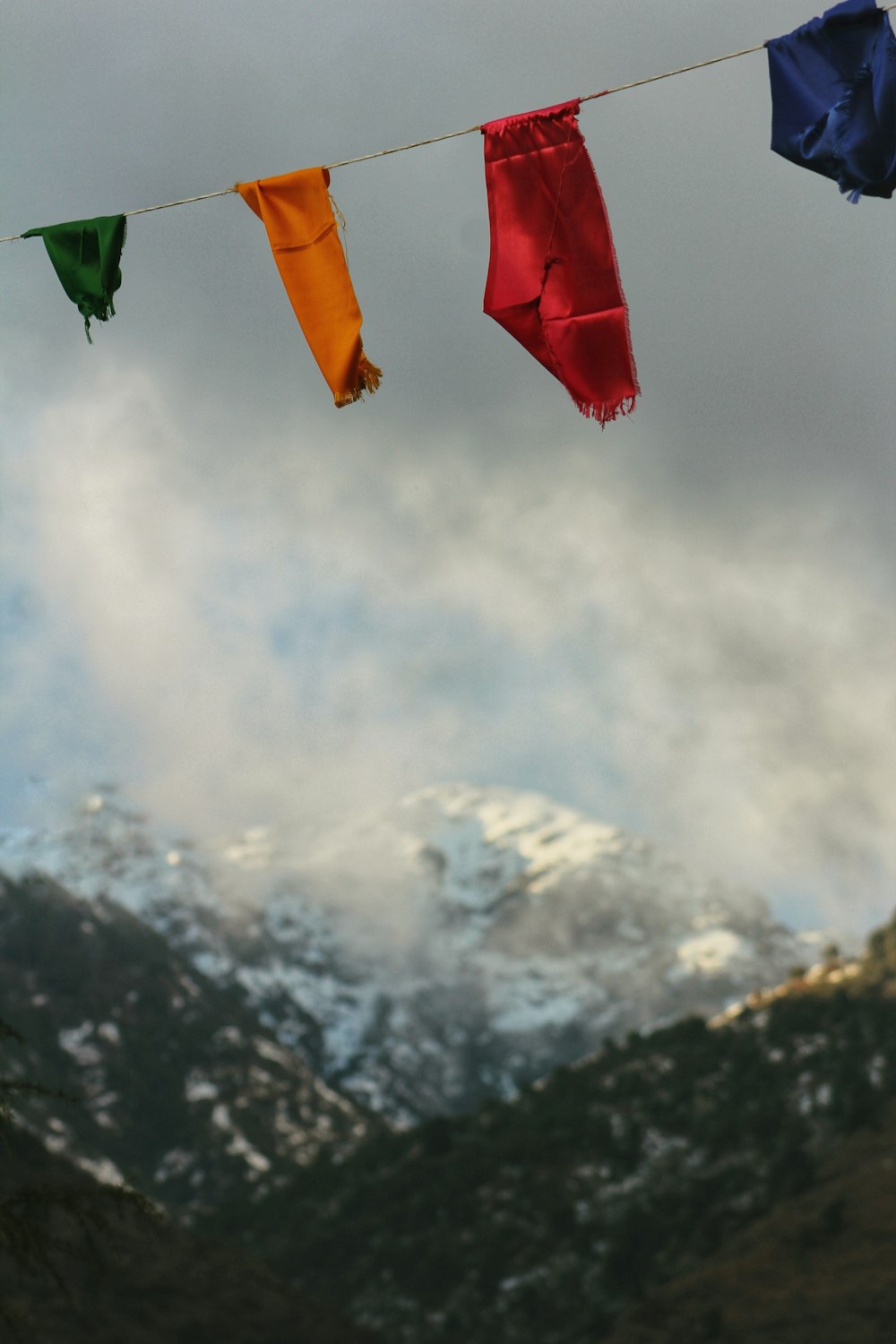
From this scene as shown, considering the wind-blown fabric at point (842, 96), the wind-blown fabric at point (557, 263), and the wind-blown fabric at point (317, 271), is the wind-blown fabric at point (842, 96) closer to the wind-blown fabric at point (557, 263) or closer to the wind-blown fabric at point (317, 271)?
the wind-blown fabric at point (557, 263)

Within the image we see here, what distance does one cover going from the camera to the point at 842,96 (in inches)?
366

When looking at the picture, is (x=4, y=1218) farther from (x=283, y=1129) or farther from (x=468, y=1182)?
(x=283, y=1129)

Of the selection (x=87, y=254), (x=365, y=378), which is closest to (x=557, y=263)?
(x=365, y=378)

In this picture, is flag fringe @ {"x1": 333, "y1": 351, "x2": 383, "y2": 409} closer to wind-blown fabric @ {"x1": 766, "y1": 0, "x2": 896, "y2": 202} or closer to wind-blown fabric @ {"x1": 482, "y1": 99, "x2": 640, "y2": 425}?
wind-blown fabric @ {"x1": 482, "y1": 99, "x2": 640, "y2": 425}

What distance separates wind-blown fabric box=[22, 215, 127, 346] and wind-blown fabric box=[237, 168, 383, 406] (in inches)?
42.6

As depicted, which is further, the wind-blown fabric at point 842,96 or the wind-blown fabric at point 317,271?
the wind-blown fabric at point 317,271

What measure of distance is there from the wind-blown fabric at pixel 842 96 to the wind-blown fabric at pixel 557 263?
144cm

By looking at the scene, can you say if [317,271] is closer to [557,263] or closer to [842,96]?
[557,263]

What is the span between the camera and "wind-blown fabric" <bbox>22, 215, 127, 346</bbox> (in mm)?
10461

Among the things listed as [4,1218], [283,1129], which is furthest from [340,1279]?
[4,1218]

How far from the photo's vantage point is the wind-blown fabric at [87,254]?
10461 millimetres

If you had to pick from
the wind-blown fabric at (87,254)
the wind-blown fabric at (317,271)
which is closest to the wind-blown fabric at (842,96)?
the wind-blown fabric at (317,271)

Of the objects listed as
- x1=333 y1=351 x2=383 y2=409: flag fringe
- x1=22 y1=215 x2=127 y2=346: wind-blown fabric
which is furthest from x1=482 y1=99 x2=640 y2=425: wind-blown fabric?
x1=22 y1=215 x2=127 y2=346: wind-blown fabric

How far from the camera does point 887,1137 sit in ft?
297
